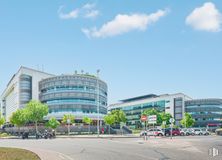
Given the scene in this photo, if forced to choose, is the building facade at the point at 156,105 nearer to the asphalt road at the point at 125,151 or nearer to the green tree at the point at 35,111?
the green tree at the point at 35,111

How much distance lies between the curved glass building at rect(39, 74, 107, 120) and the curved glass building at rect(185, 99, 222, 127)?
57877 millimetres

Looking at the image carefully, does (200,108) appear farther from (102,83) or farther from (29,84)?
(29,84)

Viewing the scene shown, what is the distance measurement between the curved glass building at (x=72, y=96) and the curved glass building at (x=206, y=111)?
5788cm

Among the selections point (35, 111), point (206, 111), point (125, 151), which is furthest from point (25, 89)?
point (125, 151)

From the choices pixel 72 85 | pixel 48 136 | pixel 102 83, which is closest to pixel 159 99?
pixel 102 83

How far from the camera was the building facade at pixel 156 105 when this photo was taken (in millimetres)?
170375

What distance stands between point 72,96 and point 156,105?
63151 mm

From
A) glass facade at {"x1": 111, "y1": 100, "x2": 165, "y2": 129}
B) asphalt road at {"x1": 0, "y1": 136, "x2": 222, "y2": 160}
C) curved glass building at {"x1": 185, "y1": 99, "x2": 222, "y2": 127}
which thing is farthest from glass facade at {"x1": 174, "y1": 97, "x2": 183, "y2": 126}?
asphalt road at {"x1": 0, "y1": 136, "x2": 222, "y2": 160}

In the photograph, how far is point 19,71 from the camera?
152 meters

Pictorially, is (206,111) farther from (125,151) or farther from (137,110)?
(125,151)

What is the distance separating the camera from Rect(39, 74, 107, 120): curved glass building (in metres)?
125

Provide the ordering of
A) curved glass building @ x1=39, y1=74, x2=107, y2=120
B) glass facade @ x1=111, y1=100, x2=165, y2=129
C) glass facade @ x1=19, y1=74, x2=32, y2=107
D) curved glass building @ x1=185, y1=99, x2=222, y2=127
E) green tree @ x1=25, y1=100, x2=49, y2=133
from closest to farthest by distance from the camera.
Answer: green tree @ x1=25, y1=100, x2=49, y2=133 → curved glass building @ x1=39, y1=74, x2=107, y2=120 → glass facade @ x1=19, y1=74, x2=32, y2=107 → curved glass building @ x1=185, y1=99, x2=222, y2=127 → glass facade @ x1=111, y1=100, x2=165, y2=129

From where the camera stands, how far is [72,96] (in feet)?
412

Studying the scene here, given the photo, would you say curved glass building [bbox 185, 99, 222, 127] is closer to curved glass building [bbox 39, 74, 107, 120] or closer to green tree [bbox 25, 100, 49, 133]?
curved glass building [bbox 39, 74, 107, 120]
